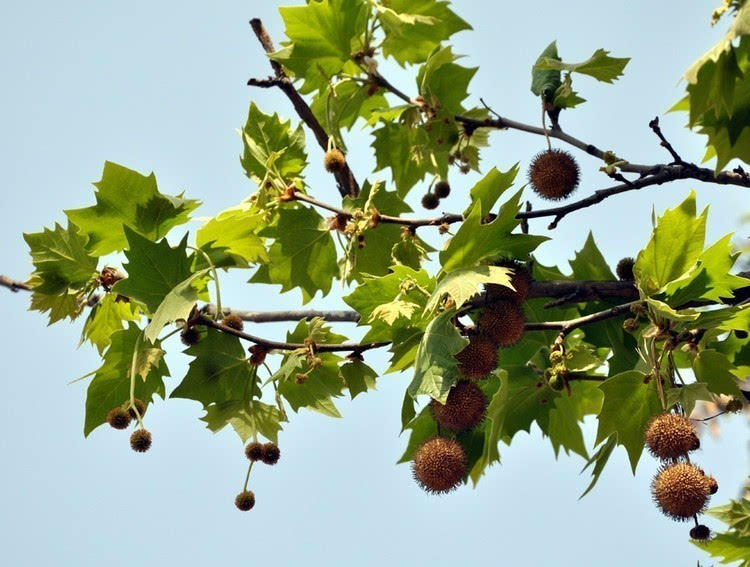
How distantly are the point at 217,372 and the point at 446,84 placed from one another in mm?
1530

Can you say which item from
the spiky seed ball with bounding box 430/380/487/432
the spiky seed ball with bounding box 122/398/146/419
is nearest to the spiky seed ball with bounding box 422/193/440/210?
the spiky seed ball with bounding box 430/380/487/432

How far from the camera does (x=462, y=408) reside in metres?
2.70

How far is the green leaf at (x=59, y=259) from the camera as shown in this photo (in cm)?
334

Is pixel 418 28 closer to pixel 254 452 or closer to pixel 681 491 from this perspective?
pixel 254 452

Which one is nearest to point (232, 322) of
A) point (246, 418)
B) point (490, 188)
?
point (246, 418)

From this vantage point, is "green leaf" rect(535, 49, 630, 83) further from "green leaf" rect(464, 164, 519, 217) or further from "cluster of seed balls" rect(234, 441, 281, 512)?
"cluster of seed balls" rect(234, 441, 281, 512)

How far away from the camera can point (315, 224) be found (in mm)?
3719

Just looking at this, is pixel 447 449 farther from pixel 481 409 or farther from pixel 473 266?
pixel 473 266

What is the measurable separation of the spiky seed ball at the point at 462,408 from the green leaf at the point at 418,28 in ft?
5.35

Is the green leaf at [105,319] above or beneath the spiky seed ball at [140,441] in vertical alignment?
above

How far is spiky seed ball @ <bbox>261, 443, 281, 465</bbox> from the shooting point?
3162 millimetres

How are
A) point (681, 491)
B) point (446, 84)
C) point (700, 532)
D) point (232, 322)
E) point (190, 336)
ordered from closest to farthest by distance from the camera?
point (681, 491), point (700, 532), point (190, 336), point (232, 322), point (446, 84)

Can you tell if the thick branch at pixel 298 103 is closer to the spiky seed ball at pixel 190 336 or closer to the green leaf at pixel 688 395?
the spiky seed ball at pixel 190 336

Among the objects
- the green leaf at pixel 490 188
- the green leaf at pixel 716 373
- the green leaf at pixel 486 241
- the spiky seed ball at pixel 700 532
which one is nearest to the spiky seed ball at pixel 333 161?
the green leaf at pixel 490 188
